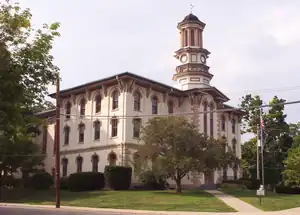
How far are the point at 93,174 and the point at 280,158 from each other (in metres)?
34.8

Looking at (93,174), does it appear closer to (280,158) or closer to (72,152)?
(72,152)

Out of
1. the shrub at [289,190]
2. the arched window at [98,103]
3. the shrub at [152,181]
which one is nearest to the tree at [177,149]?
the shrub at [152,181]

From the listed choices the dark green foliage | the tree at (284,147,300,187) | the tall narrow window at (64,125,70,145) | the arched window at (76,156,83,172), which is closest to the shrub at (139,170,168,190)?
the dark green foliage

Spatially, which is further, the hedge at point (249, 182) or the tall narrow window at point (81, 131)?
the hedge at point (249, 182)

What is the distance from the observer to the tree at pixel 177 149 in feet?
119

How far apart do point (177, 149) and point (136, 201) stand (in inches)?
278

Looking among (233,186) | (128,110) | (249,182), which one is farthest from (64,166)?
(249,182)

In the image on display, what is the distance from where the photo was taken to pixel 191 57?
53.1 meters

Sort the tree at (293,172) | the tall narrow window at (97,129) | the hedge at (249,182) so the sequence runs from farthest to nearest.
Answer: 1. the hedge at (249,182)
2. the tree at (293,172)
3. the tall narrow window at (97,129)

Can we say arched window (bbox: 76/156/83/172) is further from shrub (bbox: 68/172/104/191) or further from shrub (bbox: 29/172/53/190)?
shrub (bbox: 68/172/104/191)

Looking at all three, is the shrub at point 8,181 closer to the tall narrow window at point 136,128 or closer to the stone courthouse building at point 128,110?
the stone courthouse building at point 128,110

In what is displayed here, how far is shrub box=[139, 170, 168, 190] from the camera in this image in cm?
3691

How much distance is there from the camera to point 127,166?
139ft

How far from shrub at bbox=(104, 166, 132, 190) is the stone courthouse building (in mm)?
2395
